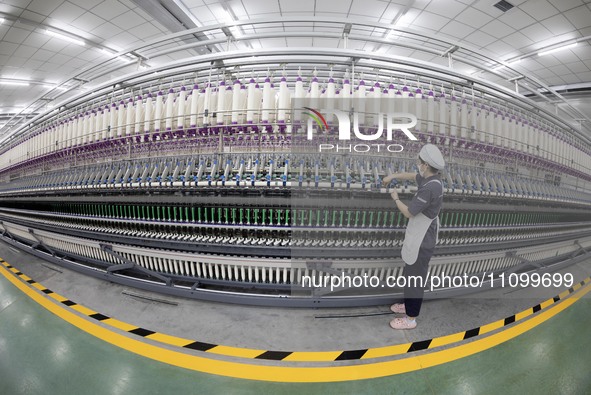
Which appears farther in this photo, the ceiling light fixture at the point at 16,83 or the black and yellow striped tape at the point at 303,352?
the ceiling light fixture at the point at 16,83

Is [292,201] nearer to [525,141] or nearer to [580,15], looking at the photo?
[525,141]

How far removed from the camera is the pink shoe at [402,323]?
7.16 feet

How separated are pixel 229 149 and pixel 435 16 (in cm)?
583

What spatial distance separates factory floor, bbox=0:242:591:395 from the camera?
162 cm

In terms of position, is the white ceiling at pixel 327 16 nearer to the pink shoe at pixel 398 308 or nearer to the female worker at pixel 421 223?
the female worker at pixel 421 223

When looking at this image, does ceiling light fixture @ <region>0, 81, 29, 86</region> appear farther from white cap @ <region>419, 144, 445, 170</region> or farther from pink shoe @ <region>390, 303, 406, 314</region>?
pink shoe @ <region>390, 303, 406, 314</region>

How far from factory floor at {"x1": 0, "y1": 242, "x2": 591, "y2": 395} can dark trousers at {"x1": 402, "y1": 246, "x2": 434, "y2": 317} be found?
258mm

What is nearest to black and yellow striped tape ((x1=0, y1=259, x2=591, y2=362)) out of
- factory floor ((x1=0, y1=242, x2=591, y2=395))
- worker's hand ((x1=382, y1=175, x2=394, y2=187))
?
factory floor ((x1=0, y1=242, x2=591, y2=395))

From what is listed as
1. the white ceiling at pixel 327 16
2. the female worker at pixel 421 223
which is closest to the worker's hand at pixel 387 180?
the female worker at pixel 421 223

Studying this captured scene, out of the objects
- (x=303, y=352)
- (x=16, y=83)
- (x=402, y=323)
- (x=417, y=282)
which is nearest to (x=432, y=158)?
(x=417, y=282)

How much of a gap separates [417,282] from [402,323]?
0.45m

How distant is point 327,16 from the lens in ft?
15.4

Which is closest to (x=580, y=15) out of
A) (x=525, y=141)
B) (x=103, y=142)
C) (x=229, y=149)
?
(x=525, y=141)

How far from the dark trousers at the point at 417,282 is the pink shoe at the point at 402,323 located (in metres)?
0.07
